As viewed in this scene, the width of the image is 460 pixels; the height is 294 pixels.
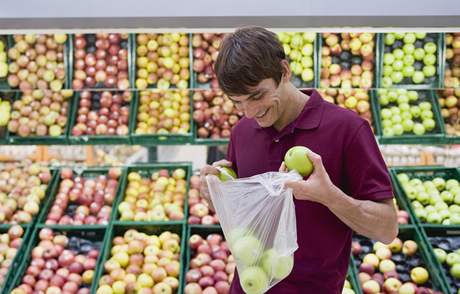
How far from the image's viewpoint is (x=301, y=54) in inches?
157

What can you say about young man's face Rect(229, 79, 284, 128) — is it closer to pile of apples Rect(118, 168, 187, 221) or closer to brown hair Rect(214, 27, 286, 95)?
brown hair Rect(214, 27, 286, 95)

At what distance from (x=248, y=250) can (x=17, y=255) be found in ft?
6.85

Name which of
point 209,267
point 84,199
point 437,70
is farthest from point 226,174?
point 437,70

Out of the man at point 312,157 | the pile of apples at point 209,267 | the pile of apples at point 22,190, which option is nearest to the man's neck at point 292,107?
the man at point 312,157

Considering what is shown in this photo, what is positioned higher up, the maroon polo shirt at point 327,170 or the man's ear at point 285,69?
the man's ear at point 285,69

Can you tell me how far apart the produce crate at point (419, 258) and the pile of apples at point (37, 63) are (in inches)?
91.2

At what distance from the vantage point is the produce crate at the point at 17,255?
319 cm

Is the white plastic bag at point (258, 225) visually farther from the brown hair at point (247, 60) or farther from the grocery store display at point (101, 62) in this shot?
the grocery store display at point (101, 62)

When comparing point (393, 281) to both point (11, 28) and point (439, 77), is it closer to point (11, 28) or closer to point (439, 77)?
point (439, 77)

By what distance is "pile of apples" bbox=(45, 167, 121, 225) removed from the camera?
11.9 feet

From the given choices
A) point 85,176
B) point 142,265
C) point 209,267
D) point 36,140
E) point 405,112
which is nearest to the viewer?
point 209,267

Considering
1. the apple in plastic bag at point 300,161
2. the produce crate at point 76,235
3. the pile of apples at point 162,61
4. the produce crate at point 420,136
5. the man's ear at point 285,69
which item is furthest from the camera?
the pile of apples at point 162,61

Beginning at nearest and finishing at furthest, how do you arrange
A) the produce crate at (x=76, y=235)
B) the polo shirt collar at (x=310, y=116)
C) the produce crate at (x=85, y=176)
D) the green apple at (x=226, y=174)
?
the polo shirt collar at (x=310, y=116), the green apple at (x=226, y=174), the produce crate at (x=76, y=235), the produce crate at (x=85, y=176)

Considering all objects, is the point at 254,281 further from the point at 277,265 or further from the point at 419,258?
the point at 419,258
